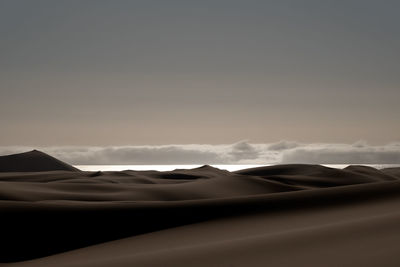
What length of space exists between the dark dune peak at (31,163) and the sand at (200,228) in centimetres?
556

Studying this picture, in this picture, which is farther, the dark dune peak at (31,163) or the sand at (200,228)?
the dark dune peak at (31,163)

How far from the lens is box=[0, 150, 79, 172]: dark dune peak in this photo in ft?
25.8

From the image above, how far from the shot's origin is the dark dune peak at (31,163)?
25.8 ft

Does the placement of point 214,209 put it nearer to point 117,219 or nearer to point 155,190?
point 117,219

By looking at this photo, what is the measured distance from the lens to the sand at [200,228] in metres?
1.32

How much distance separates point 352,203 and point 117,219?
125 cm

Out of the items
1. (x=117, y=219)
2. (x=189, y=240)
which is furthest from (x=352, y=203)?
(x=117, y=219)

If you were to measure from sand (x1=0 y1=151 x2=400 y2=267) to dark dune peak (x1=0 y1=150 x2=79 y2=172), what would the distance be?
18.2 ft

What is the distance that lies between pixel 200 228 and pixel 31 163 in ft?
22.7

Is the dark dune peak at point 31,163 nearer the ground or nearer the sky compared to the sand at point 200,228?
nearer the sky

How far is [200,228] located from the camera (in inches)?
73.5

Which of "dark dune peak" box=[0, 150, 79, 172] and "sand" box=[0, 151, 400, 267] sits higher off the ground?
"dark dune peak" box=[0, 150, 79, 172]

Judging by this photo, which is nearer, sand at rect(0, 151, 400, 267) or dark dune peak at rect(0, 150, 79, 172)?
sand at rect(0, 151, 400, 267)

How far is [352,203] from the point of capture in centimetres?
236
